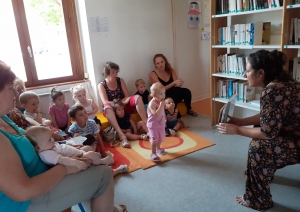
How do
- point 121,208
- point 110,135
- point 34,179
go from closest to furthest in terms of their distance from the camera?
point 34,179 < point 121,208 < point 110,135

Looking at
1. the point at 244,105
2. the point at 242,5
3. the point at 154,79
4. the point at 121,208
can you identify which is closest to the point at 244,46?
the point at 242,5

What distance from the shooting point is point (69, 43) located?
11.4ft

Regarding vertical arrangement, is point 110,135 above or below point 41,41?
below

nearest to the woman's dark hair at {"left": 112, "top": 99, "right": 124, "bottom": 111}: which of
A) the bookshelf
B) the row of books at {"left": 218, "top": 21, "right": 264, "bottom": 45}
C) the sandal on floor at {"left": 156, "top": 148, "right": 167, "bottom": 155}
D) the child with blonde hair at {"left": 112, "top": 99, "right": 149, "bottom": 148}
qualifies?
the child with blonde hair at {"left": 112, "top": 99, "right": 149, "bottom": 148}

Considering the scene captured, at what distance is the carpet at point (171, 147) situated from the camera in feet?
8.39

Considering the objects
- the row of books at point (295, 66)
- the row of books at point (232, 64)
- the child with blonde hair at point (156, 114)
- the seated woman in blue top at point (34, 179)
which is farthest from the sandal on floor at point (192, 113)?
the seated woman in blue top at point (34, 179)

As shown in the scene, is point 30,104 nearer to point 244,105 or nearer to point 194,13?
point 244,105

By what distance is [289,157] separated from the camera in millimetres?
1612

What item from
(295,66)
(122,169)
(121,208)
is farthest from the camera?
(295,66)

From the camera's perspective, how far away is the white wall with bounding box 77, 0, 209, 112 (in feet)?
11.2

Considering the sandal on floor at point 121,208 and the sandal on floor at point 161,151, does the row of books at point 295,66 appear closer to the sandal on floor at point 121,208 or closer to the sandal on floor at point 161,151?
the sandal on floor at point 161,151

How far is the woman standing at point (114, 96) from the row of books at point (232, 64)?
3.69 feet

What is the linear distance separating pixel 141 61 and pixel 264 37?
1.77 m

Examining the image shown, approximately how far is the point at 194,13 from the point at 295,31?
2124 millimetres
